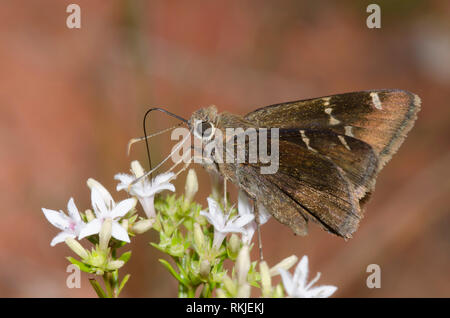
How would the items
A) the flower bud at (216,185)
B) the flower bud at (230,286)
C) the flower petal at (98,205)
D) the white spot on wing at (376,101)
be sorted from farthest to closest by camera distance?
the flower bud at (216,185), the white spot on wing at (376,101), the flower petal at (98,205), the flower bud at (230,286)

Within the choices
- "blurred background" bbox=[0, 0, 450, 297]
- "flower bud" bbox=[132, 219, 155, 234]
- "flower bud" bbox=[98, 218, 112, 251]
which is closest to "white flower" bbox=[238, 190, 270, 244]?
"flower bud" bbox=[132, 219, 155, 234]

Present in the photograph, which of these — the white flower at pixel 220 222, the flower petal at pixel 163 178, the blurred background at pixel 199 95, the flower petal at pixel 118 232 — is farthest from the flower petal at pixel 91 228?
the blurred background at pixel 199 95

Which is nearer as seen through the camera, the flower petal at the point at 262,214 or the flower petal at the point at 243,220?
the flower petal at the point at 243,220

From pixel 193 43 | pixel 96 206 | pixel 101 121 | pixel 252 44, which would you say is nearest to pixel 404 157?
pixel 252 44

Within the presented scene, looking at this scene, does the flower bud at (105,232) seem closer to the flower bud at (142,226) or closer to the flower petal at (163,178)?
the flower bud at (142,226)

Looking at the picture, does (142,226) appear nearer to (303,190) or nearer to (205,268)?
(205,268)

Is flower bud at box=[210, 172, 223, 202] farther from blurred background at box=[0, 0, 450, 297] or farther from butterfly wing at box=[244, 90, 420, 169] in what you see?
blurred background at box=[0, 0, 450, 297]
